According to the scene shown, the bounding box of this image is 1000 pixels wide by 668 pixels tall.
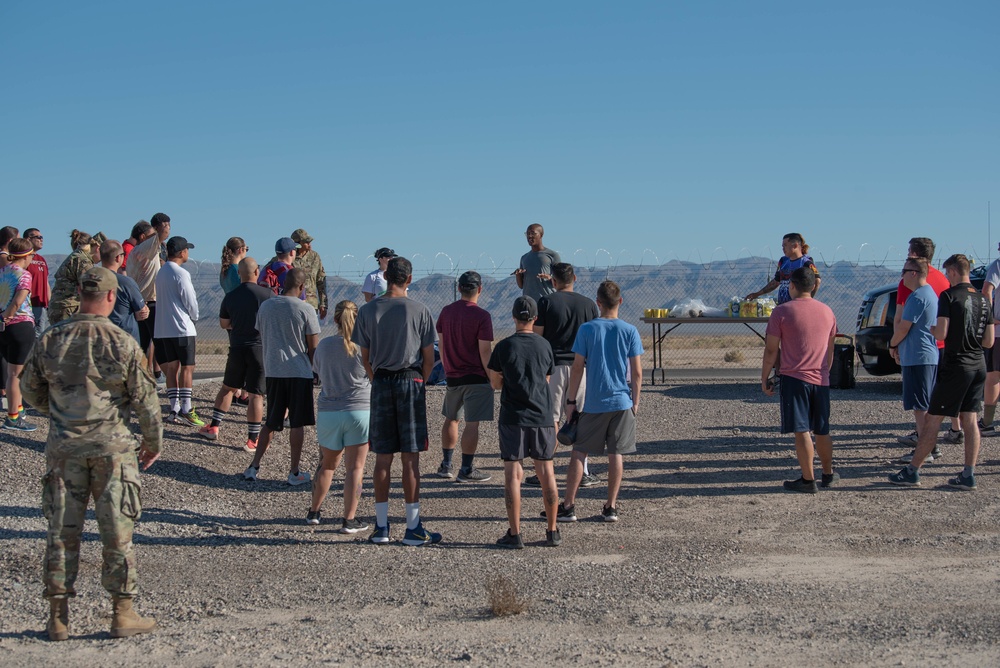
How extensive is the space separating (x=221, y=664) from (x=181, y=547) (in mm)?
2679

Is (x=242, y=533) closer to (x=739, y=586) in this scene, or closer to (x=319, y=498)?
(x=319, y=498)

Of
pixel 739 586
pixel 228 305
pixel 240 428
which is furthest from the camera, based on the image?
pixel 240 428

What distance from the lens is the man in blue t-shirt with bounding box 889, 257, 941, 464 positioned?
9.20 meters

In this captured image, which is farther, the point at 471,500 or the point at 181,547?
the point at 471,500

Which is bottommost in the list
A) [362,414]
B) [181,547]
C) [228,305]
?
[181,547]

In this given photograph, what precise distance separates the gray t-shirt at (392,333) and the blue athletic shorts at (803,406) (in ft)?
10.6

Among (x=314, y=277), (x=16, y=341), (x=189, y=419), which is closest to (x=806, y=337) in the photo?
(x=314, y=277)

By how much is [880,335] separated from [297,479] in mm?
9625

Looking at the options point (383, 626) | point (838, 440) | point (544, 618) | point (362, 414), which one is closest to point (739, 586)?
point (544, 618)

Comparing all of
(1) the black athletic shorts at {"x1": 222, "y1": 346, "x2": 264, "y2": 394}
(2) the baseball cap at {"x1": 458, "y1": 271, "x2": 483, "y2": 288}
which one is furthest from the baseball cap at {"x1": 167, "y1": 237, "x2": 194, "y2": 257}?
(2) the baseball cap at {"x1": 458, "y1": 271, "x2": 483, "y2": 288}

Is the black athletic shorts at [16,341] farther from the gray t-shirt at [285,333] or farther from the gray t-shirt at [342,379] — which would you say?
the gray t-shirt at [342,379]

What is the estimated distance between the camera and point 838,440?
1134 cm

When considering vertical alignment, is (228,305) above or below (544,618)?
above

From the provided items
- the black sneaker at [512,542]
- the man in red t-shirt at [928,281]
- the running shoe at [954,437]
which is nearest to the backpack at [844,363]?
the running shoe at [954,437]
